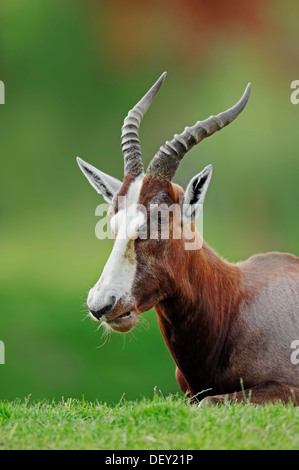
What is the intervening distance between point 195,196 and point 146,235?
670 millimetres

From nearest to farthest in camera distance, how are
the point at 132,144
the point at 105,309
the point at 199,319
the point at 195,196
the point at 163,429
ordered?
the point at 163,429
the point at 105,309
the point at 195,196
the point at 199,319
the point at 132,144

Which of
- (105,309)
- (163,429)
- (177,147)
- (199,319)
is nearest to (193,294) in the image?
(199,319)

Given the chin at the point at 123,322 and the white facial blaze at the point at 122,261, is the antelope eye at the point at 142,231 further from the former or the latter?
the chin at the point at 123,322

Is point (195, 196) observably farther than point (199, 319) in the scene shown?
No

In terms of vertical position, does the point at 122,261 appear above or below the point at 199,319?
above

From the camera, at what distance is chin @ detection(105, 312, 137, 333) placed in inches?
301

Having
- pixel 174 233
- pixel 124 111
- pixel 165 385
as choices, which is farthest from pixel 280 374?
pixel 124 111

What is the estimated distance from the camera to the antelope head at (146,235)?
762 centimetres

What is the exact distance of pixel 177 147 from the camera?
27.2 ft

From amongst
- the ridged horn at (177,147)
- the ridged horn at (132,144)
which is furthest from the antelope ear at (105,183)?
the ridged horn at (177,147)

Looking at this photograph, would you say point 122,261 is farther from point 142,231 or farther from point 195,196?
point 195,196

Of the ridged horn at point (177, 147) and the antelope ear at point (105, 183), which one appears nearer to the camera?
the ridged horn at point (177, 147)

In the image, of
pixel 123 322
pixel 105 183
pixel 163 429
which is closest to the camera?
pixel 163 429

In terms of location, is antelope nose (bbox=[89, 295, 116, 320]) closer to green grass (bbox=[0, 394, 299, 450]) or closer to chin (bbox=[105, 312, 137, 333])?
chin (bbox=[105, 312, 137, 333])
